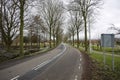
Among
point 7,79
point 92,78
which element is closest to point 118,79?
point 92,78

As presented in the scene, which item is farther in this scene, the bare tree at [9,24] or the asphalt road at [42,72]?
the bare tree at [9,24]

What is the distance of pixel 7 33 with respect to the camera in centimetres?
4150

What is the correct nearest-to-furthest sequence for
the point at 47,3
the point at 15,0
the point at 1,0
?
the point at 15,0, the point at 1,0, the point at 47,3

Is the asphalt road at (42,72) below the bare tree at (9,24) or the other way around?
below

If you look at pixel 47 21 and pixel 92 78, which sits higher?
pixel 47 21

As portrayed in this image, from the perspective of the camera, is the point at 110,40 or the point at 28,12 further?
the point at 28,12

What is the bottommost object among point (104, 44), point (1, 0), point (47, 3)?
point (104, 44)

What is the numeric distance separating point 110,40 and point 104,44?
2.05 feet

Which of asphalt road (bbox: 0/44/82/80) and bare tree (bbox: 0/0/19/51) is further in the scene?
bare tree (bbox: 0/0/19/51)

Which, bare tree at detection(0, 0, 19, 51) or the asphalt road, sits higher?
bare tree at detection(0, 0, 19, 51)

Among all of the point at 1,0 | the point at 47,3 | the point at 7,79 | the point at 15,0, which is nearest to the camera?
the point at 7,79

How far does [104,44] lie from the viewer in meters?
16.5

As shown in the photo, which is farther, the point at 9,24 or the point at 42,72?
the point at 9,24

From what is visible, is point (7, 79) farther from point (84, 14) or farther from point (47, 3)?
point (47, 3)
